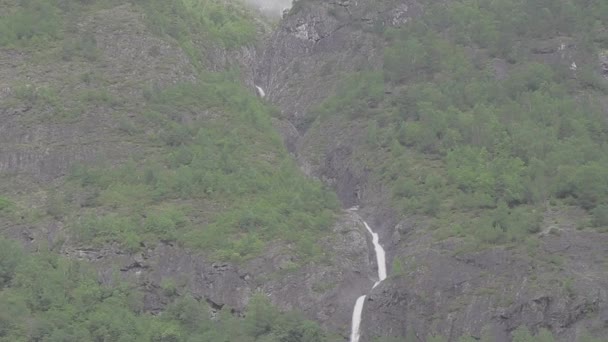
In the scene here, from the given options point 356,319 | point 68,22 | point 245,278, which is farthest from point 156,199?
→ point 68,22

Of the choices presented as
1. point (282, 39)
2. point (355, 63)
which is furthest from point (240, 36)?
point (355, 63)

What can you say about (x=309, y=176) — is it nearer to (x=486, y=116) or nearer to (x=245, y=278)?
(x=486, y=116)

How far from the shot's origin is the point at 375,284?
91.4m

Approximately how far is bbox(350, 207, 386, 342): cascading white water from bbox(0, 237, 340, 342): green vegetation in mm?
2444

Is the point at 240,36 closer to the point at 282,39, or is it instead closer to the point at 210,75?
the point at 282,39

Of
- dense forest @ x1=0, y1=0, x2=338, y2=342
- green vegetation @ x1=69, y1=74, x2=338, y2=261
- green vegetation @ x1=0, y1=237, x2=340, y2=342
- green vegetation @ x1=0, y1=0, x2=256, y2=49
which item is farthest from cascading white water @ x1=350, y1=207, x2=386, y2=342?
green vegetation @ x1=0, y1=0, x2=256, y2=49

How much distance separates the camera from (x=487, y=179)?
9875 cm

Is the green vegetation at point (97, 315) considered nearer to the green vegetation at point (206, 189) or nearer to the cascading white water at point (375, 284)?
the cascading white water at point (375, 284)

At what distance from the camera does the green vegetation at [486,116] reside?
3730 inches

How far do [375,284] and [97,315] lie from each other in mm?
20687

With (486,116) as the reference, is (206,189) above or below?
below

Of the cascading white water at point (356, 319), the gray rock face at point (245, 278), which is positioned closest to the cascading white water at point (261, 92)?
the gray rock face at point (245, 278)

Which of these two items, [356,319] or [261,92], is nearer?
[356,319]

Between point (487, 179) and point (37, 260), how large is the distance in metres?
Result: 34.4
